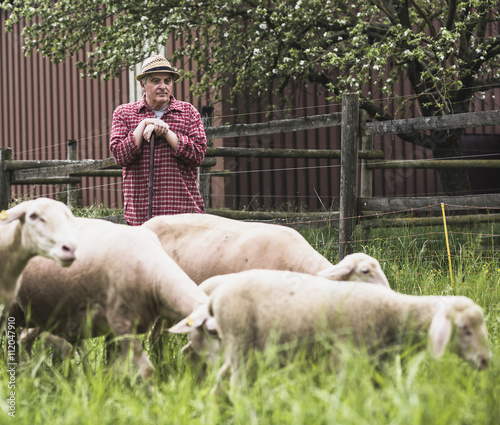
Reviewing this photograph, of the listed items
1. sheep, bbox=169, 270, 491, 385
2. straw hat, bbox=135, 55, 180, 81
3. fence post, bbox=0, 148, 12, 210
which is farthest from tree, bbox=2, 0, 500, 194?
sheep, bbox=169, 270, 491, 385

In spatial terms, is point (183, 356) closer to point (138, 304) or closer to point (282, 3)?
point (138, 304)

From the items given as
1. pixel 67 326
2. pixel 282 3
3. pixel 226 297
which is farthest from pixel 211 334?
pixel 282 3

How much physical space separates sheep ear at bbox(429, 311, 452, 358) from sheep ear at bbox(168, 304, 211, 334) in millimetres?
823

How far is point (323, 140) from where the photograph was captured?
12.7 meters

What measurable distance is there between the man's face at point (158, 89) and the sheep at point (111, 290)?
1487mm

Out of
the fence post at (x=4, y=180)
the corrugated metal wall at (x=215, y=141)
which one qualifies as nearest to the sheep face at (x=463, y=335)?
the fence post at (x=4, y=180)

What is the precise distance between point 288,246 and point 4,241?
1316 mm

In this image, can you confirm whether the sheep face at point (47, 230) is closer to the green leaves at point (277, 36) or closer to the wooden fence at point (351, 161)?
the wooden fence at point (351, 161)

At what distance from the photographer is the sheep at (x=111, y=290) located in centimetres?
320

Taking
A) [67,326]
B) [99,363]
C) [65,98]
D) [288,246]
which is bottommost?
[99,363]

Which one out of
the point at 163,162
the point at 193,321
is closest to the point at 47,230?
the point at 193,321

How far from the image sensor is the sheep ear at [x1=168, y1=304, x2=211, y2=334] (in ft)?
9.55

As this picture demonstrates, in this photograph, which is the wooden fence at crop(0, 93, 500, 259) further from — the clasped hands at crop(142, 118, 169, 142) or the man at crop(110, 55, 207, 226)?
the clasped hands at crop(142, 118, 169, 142)

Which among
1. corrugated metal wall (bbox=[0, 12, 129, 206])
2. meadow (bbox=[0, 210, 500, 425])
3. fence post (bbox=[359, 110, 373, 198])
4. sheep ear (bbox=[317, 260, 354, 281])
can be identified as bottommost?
meadow (bbox=[0, 210, 500, 425])
